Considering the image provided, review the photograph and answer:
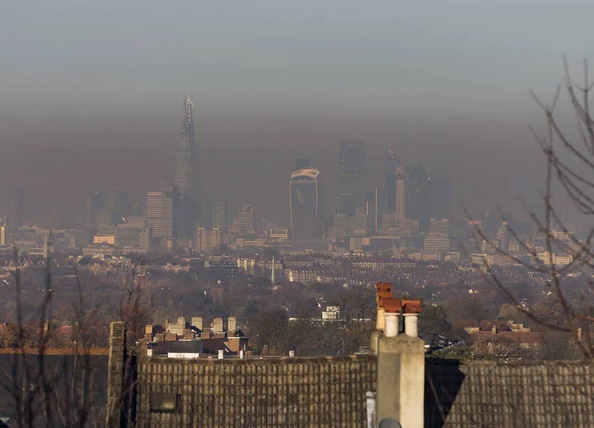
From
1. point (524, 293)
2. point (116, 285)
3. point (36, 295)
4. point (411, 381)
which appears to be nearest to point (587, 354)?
point (411, 381)

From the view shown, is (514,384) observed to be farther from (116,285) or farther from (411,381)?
(116,285)

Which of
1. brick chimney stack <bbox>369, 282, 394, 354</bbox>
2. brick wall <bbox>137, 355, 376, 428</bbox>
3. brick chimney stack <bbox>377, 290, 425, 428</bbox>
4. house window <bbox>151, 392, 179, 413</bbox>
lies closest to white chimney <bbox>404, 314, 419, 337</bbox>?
brick chimney stack <bbox>377, 290, 425, 428</bbox>

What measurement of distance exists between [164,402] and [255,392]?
0.75 metres

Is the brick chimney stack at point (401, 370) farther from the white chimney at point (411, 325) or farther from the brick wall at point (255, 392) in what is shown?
the brick wall at point (255, 392)

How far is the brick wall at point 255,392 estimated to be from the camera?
1191cm

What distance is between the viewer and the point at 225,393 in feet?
40.0

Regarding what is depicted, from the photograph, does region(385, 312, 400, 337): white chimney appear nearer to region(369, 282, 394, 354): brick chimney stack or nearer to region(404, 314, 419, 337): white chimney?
region(404, 314, 419, 337): white chimney

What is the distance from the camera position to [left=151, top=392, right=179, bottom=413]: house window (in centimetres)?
1200

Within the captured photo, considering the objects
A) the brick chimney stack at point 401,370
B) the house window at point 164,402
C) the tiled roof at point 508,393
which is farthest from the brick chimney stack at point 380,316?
the house window at point 164,402

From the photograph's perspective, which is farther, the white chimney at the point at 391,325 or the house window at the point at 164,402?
the house window at the point at 164,402

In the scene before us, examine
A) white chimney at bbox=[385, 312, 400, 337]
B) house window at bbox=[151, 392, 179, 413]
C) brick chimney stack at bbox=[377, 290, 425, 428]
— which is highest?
white chimney at bbox=[385, 312, 400, 337]

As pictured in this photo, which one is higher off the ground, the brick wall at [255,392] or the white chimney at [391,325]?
the white chimney at [391,325]

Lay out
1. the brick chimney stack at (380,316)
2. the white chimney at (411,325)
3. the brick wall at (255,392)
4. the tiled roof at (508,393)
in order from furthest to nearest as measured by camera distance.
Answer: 1. the brick chimney stack at (380,316)
2. the brick wall at (255,392)
3. the tiled roof at (508,393)
4. the white chimney at (411,325)

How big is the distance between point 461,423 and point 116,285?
143 metres
